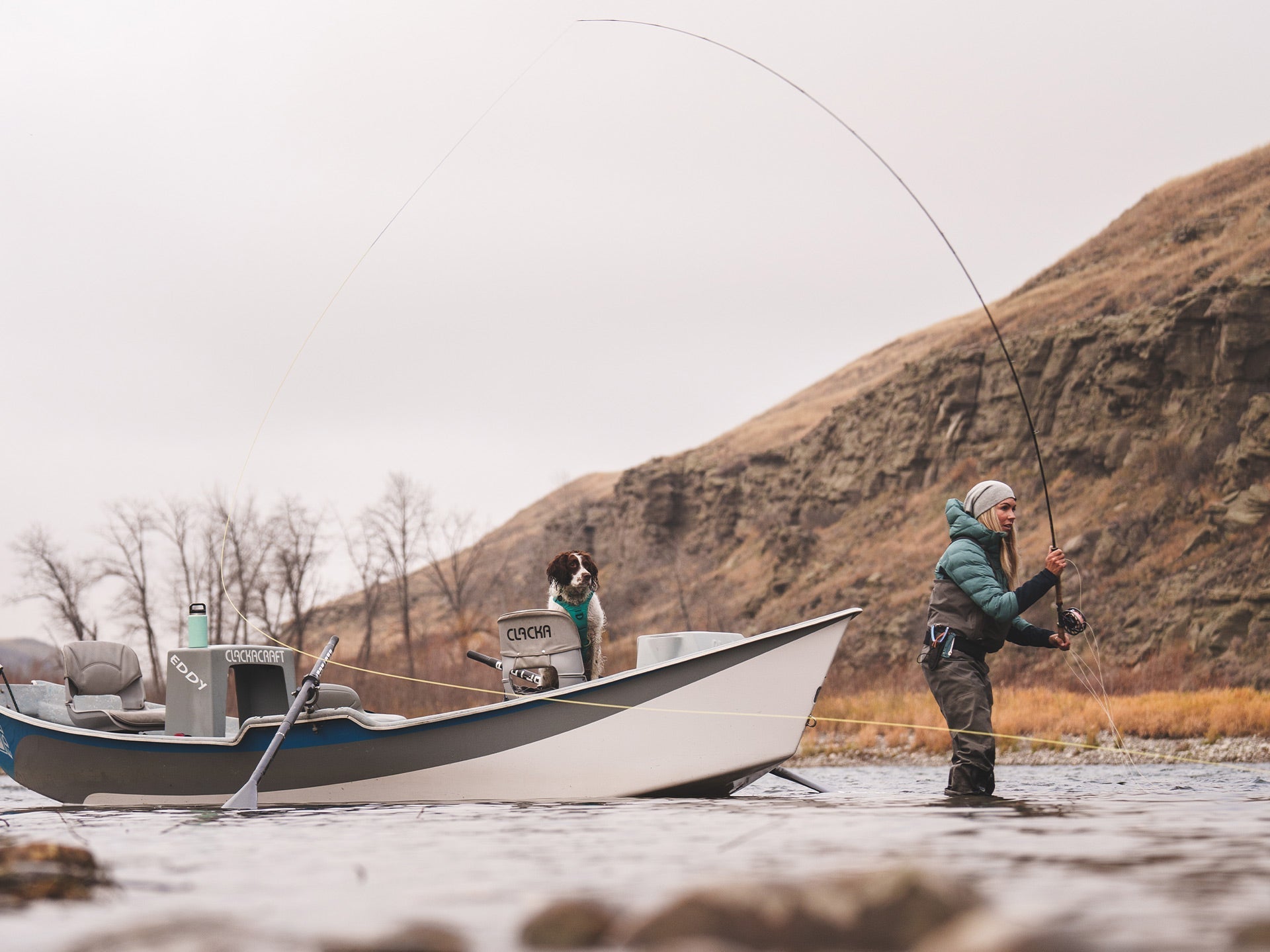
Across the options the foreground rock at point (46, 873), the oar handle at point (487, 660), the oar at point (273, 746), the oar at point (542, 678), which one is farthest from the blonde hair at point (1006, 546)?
the foreground rock at point (46, 873)

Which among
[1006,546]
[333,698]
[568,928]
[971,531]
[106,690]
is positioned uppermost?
[971,531]

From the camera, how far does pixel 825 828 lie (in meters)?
5.84

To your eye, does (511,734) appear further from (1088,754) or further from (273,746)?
(1088,754)

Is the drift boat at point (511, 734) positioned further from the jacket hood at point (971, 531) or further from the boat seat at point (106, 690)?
the jacket hood at point (971, 531)

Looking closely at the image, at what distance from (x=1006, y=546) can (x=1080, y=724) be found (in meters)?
16.0

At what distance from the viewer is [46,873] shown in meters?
4.32

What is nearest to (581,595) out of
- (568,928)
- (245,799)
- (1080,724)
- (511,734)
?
(511,734)

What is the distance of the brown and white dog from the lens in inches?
358

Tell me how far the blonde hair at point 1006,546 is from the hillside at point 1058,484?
862 inches

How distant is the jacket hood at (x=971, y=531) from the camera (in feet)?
23.0

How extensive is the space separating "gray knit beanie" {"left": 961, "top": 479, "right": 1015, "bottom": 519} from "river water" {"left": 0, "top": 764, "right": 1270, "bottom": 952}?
169cm

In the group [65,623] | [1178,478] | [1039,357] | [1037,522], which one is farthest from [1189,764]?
[65,623]

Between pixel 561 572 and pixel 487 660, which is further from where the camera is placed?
pixel 487 660

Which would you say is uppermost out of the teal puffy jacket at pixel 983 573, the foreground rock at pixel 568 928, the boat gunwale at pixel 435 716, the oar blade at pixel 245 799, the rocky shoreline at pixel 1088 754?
the teal puffy jacket at pixel 983 573
